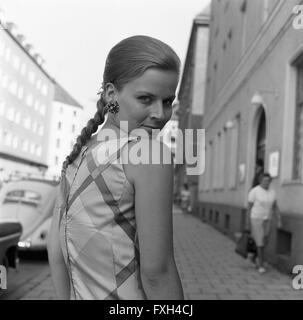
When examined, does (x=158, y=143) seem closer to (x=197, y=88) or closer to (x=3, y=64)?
(x=197, y=88)

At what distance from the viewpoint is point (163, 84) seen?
109 cm

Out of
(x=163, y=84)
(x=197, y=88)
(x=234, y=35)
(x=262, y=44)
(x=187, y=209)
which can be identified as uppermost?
(x=197, y=88)

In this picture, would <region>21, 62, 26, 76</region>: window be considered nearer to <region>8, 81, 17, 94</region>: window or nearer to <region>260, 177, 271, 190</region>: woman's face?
<region>8, 81, 17, 94</region>: window

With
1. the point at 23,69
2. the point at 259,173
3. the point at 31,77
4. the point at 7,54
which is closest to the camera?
the point at 259,173

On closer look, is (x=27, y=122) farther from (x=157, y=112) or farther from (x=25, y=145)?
(x=157, y=112)

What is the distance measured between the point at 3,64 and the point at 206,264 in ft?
131

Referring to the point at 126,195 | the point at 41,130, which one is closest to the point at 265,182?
the point at 126,195

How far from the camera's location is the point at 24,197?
9609 millimetres

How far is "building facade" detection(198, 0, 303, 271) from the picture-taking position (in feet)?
29.3

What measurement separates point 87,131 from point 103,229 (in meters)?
0.33

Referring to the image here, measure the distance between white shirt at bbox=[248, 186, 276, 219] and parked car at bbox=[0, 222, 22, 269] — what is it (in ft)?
14.8

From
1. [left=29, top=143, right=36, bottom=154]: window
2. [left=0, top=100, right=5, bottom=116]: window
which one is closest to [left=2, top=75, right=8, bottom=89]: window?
[left=0, top=100, right=5, bottom=116]: window

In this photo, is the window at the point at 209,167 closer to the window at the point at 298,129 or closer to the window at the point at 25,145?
the window at the point at 298,129

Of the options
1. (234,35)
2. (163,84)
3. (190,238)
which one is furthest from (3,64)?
(163,84)
